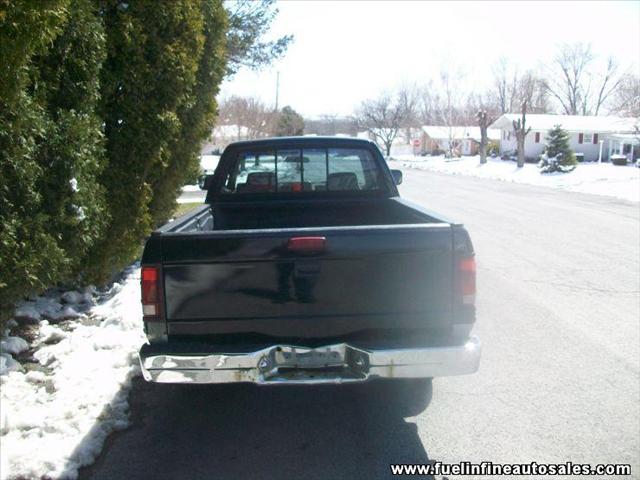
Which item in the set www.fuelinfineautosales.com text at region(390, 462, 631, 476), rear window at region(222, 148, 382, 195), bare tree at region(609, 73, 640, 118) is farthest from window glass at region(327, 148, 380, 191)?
bare tree at region(609, 73, 640, 118)

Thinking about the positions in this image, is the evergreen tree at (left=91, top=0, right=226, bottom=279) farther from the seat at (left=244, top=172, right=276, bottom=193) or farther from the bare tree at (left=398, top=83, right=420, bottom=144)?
the bare tree at (left=398, top=83, right=420, bottom=144)

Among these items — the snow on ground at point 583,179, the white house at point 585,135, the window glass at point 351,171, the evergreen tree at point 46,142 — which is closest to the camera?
the evergreen tree at point 46,142

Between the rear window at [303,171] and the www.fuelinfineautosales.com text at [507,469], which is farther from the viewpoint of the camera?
the rear window at [303,171]

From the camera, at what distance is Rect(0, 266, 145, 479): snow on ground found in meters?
3.62

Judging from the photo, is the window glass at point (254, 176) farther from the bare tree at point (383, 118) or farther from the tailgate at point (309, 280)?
the bare tree at point (383, 118)

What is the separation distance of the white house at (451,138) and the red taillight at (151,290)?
69.5 meters

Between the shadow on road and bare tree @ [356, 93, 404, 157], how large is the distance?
83.6 metres

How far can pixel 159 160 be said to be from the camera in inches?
296

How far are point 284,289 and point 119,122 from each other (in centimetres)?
395

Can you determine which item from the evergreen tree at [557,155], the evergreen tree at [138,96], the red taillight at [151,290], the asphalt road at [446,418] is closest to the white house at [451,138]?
the evergreen tree at [557,155]

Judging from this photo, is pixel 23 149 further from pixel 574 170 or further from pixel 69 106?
pixel 574 170

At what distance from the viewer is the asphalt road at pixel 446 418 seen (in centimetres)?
369

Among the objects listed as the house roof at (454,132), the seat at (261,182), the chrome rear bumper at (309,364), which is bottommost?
the chrome rear bumper at (309,364)

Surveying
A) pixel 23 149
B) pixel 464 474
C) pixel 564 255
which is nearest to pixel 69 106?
pixel 23 149
